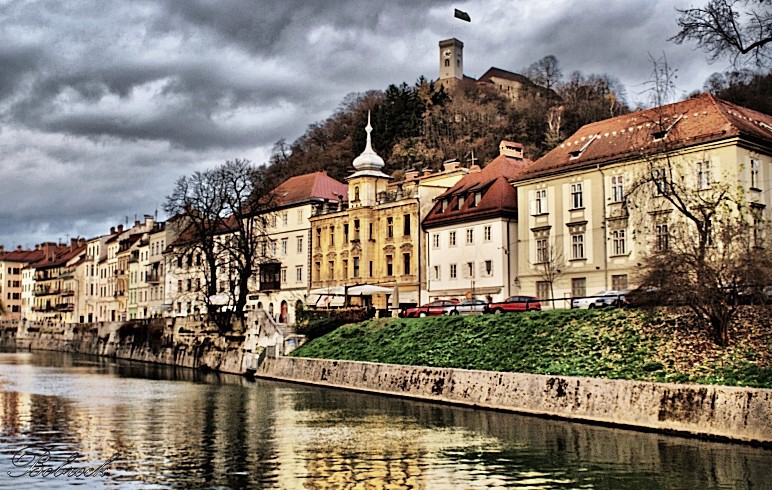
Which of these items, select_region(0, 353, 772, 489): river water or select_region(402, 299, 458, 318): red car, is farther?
select_region(402, 299, 458, 318): red car

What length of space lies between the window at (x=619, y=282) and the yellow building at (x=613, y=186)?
0.20 feet

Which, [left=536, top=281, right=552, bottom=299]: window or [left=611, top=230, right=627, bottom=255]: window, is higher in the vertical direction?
[left=611, top=230, right=627, bottom=255]: window

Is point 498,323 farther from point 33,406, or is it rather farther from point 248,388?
point 33,406

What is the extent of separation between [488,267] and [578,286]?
8622 mm

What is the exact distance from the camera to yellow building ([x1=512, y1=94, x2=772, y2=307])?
47.4m

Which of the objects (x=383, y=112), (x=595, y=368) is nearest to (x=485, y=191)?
(x=595, y=368)

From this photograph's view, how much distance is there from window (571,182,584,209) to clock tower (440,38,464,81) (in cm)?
11568

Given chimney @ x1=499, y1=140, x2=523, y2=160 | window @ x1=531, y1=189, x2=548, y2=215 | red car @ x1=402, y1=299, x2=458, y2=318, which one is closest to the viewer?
red car @ x1=402, y1=299, x2=458, y2=318

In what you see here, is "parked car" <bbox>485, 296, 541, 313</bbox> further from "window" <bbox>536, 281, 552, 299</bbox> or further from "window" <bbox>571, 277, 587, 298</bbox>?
"window" <bbox>536, 281, 552, 299</bbox>

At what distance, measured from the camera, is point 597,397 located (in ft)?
90.3

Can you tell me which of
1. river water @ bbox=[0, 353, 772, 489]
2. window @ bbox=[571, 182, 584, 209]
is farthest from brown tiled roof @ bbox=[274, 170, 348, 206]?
river water @ bbox=[0, 353, 772, 489]

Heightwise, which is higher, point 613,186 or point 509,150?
point 509,150

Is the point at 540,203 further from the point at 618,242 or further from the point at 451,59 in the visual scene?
the point at 451,59

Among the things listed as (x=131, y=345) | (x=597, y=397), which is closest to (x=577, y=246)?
(x=597, y=397)
